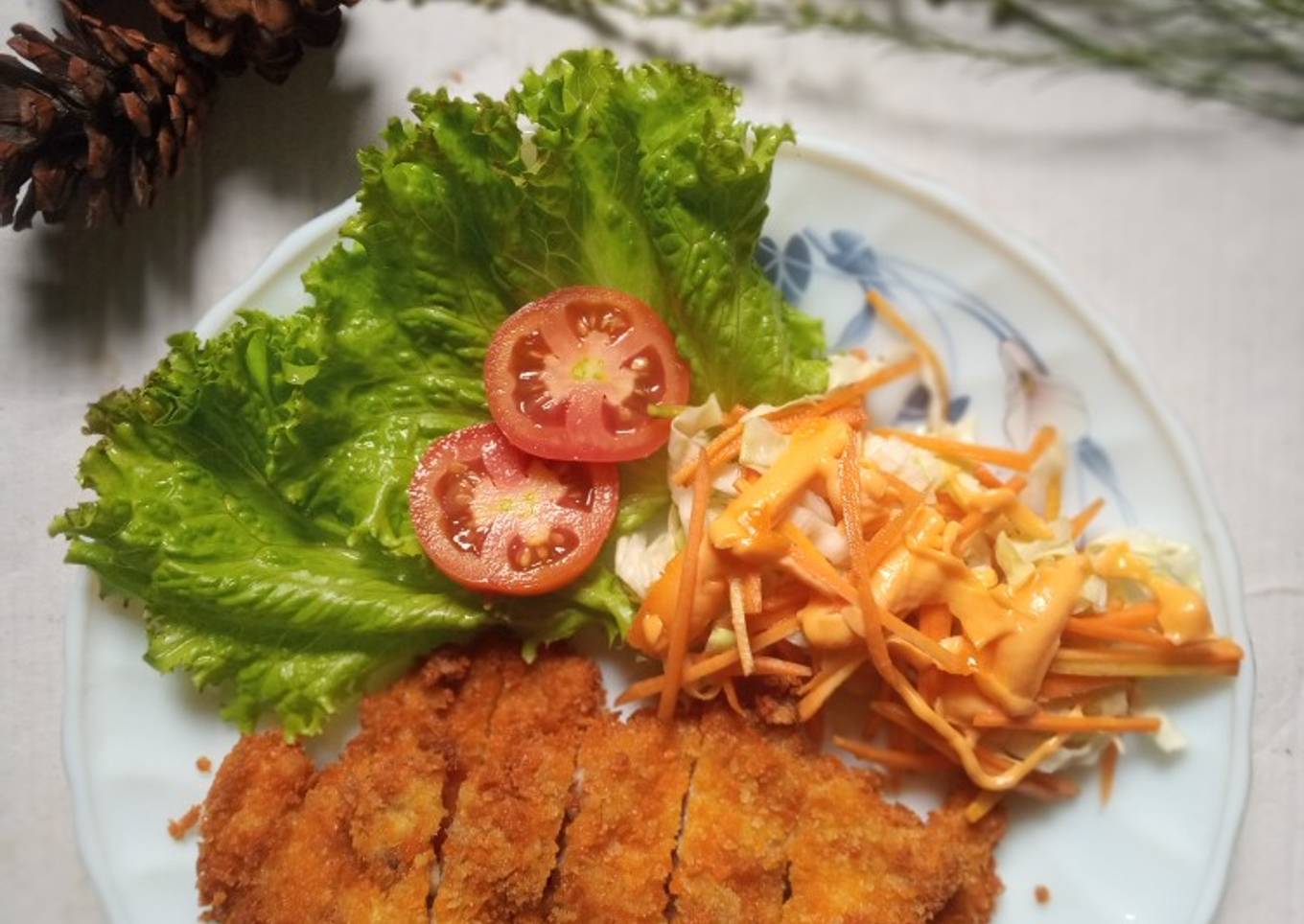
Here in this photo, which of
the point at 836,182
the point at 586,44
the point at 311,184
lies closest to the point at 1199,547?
the point at 836,182

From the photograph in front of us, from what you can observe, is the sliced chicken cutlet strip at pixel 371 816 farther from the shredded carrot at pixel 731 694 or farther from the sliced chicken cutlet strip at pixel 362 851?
the shredded carrot at pixel 731 694

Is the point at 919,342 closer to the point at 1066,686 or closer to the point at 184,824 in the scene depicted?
the point at 1066,686

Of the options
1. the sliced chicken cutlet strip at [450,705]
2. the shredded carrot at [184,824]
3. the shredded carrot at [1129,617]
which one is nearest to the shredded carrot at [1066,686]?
the shredded carrot at [1129,617]

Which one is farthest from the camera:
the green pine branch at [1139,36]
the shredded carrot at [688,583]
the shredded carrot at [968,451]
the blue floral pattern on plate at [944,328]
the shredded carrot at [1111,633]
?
the green pine branch at [1139,36]

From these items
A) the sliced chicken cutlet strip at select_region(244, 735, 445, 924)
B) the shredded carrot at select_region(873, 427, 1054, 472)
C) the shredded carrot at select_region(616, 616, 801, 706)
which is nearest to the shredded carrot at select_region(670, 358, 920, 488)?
the shredded carrot at select_region(873, 427, 1054, 472)

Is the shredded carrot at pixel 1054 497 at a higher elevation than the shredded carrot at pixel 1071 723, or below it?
higher

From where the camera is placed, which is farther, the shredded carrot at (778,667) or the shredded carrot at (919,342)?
the shredded carrot at (919,342)

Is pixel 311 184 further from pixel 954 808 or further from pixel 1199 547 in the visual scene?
pixel 1199 547

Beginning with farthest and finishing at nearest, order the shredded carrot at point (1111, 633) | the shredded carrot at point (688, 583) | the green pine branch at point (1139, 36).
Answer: the green pine branch at point (1139, 36), the shredded carrot at point (1111, 633), the shredded carrot at point (688, 583)
